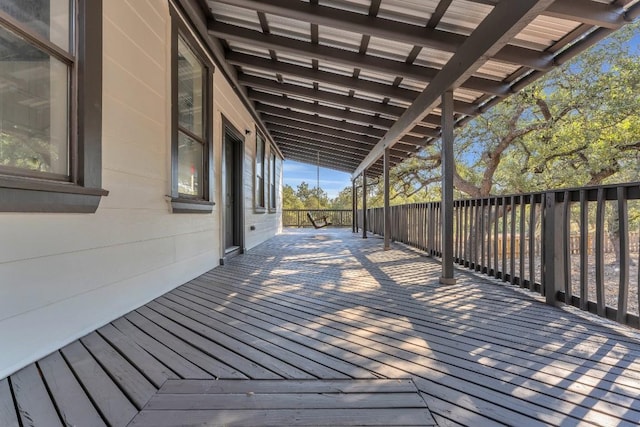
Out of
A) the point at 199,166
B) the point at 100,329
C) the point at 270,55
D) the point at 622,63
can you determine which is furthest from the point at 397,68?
the point at 622,63

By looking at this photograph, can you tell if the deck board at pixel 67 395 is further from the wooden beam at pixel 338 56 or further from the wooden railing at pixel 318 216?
the wooden railing at pixel 318 216

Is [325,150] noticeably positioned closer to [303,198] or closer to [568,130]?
[568,130]

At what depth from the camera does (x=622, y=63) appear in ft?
27.1

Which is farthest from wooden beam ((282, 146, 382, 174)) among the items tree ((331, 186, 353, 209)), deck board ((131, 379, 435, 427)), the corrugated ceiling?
tree ((331, 186, 353, 209))

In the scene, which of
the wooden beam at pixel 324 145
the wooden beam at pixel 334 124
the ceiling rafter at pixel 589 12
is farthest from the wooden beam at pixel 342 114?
the ceiling rafter at pixel 589 12

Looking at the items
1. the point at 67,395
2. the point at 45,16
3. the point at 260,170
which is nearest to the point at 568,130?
the point at 260,170

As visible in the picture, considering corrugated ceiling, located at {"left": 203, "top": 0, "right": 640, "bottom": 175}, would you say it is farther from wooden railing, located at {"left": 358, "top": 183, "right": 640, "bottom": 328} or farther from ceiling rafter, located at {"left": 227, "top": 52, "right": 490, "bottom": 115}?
wooden railing, located at {"left": 358, "top": 183, "right": 640, "bottom": 328}

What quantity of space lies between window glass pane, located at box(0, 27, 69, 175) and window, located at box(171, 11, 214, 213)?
115 centimetres

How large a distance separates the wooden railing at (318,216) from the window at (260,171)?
7558 millimetres

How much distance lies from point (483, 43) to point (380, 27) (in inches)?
34.9

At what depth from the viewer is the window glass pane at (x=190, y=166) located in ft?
10.6

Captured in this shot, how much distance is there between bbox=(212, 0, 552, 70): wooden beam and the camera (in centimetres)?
287

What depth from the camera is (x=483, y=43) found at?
2541 mm

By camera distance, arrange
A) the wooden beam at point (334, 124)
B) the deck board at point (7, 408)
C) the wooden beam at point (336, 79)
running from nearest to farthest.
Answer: the deck board at point (7, 408) → the wooden beam at point (336, 79) → the wooden beam at point (334, 124)
